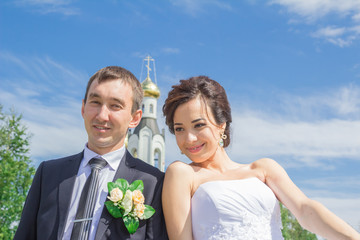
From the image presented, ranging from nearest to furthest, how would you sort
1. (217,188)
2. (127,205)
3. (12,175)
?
1. (127,205)
2. (217,188)
3. (12,175)

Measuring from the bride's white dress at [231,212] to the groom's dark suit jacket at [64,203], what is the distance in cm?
37

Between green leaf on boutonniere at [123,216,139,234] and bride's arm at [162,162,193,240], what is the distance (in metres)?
0.33

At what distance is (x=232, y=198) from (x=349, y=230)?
3.41 ft

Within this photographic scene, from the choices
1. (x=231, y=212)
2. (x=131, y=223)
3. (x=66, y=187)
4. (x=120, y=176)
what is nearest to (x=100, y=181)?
(x=120, y=176)

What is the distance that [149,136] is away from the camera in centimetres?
3862

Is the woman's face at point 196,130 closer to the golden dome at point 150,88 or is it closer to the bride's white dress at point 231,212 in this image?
the bride's white dress at point 231,212

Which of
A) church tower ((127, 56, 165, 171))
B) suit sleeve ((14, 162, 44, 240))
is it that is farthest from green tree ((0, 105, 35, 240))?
church tower ((127, 56, 165, 171))

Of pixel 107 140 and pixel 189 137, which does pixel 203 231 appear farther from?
pixel 107 140

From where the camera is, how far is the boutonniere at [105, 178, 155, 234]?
328 centimetres

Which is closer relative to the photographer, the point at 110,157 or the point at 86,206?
the point at 86,206

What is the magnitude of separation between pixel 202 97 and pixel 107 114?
0.99 metres

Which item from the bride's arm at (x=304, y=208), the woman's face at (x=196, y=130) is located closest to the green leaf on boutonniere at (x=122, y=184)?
the woman's face at (x=196, y=130)

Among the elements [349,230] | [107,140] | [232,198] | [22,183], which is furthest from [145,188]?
[22,183]

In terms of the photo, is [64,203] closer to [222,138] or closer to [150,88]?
[222,138]
